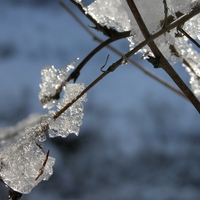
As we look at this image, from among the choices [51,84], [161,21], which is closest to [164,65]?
[161,21]

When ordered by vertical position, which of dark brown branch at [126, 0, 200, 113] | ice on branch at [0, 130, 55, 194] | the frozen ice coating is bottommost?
ice on branch at [0, 130, 55, 194]

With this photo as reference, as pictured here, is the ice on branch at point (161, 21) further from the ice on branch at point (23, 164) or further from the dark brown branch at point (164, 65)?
the ice on branch at point (23, 164)

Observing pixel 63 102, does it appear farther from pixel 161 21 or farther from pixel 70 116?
pixel 161 21

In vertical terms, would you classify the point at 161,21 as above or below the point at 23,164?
above

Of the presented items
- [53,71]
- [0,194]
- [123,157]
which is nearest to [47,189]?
[0,194]

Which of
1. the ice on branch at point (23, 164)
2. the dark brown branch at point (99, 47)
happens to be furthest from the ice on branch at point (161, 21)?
the ice on branch at point (23, 164)

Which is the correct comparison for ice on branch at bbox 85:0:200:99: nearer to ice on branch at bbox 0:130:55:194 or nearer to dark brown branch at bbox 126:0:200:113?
dark brown branch at bbox 126:0:200:113

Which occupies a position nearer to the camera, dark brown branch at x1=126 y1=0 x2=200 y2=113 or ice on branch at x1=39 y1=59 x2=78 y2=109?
dark brown branch at x1=126 y1=0 x2=200 y2=113

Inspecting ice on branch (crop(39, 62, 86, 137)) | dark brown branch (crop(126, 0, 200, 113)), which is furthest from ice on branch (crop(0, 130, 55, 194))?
dark brown branch (crop(126, 0, 200, 113))
